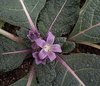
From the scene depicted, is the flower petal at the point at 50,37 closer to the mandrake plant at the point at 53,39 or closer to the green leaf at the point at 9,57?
the mandrake plant at the point at 53,39

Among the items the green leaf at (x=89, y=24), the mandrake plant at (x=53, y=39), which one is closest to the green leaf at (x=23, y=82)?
the mandrake plant at (x=53, y=39)

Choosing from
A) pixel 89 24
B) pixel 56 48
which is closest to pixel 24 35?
pixel 56 48

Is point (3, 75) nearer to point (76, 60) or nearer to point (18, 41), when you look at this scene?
point (18, 41)

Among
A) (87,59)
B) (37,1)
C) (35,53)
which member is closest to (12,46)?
(35,53)

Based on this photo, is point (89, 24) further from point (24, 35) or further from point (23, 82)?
point (23, 82)

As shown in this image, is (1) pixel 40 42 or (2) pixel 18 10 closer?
(1) pixel 40 42

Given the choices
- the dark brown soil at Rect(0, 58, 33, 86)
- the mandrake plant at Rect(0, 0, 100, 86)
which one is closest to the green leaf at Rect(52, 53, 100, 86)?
the mandrake plant at Rect(0, 0, 100, 86)
